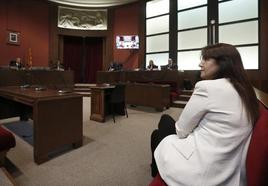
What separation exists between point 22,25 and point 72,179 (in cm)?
849

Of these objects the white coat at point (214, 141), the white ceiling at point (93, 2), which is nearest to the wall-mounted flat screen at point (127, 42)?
the white ceiling at point (93, 2)

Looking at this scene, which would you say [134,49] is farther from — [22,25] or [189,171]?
[189,171]

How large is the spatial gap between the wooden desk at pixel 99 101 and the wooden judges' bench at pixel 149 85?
60.8 inches

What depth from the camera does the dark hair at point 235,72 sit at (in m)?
0.99

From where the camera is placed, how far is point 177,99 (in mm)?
6742

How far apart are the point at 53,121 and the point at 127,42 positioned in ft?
24.7

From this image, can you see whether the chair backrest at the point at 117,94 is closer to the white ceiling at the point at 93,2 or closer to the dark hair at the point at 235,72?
the dark hair at the point at 235,72

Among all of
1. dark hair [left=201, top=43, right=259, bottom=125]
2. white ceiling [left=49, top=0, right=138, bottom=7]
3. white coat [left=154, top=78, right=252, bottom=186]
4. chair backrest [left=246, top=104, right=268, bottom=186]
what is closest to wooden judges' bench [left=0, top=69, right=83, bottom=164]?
white coat [left=154, top=78, right=252, bottom=186]

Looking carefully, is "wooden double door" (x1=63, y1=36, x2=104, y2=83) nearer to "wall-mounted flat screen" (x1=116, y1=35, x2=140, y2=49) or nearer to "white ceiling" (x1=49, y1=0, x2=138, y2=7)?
"wall-mounted flat screen" (x1=116, y1=35, x2=140, y2=49)

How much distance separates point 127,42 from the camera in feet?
31.3

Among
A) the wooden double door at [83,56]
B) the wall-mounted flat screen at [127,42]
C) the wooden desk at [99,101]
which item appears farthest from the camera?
the wooden double door at [83,56]

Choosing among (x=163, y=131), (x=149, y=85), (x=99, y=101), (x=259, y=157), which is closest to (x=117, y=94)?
(x=99, y=101)

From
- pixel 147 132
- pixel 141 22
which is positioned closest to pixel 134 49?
pixel 141 22

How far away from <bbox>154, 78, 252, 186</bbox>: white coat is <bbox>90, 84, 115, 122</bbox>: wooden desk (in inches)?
135
